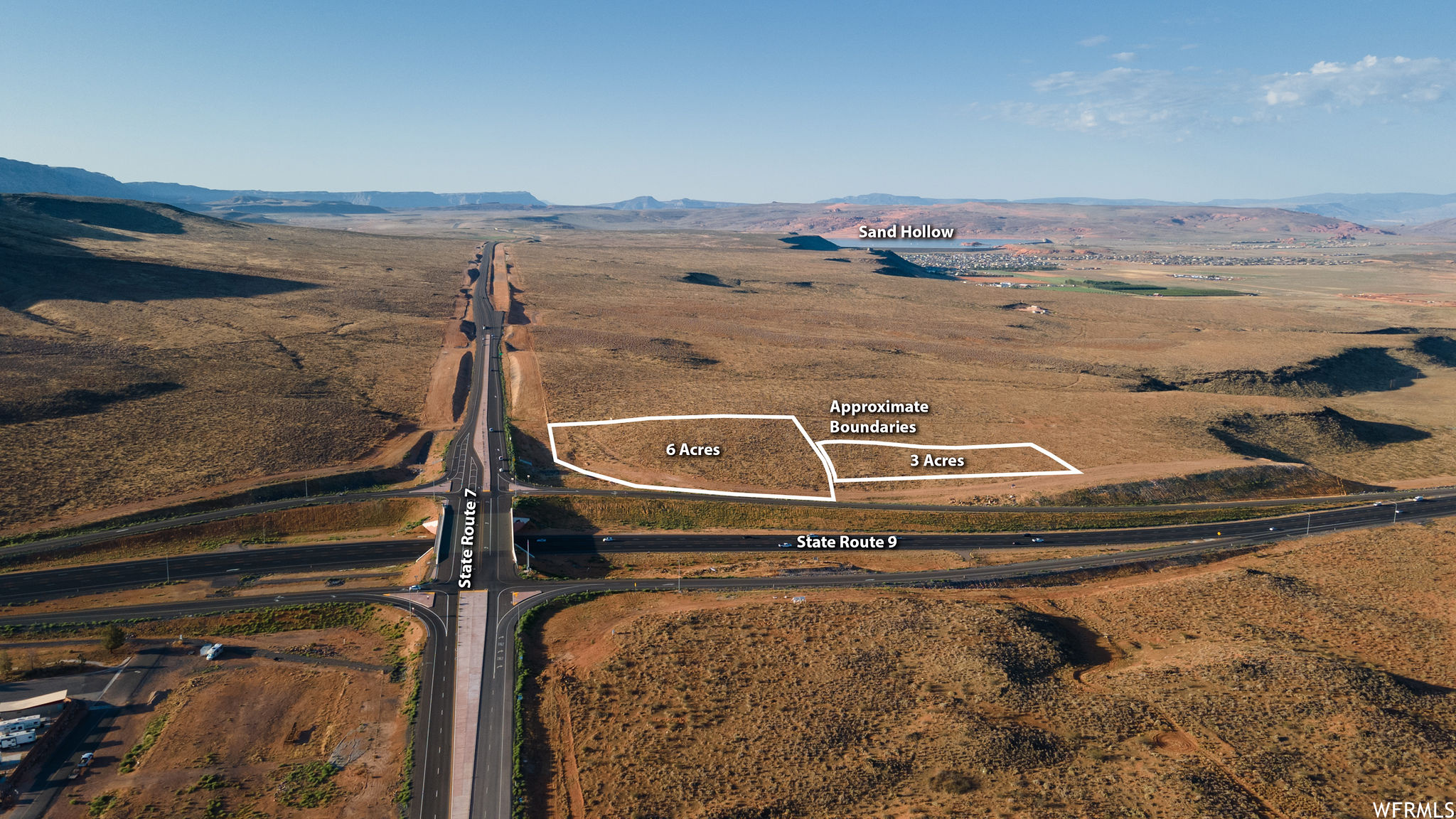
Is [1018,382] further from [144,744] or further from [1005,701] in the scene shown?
[144,744]

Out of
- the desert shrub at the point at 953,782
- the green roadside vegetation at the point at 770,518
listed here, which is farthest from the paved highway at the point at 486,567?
the desert shrub at the point at 953,782

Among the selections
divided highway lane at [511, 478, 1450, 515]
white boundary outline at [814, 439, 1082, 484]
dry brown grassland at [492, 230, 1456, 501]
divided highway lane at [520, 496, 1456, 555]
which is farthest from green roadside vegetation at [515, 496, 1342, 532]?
white boundary outline at [814, 439, 1082, 484]

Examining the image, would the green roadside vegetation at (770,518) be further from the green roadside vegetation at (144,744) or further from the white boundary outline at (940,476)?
the green roadside vegetation at (144,744)

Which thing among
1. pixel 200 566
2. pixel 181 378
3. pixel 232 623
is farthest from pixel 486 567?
pixel 181 378

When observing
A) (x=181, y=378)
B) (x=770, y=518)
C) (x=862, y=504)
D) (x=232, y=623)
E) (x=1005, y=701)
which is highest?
(x=181, y=378)

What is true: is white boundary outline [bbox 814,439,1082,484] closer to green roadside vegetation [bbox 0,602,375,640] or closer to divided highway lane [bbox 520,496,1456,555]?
divided highway lane [bbox 520,496,1456,555]
